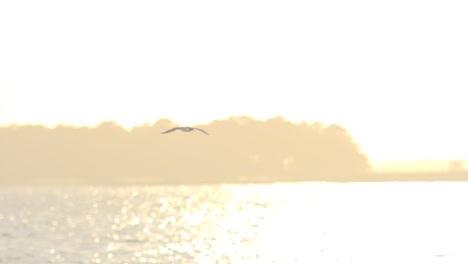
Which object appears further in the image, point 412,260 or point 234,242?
point 234,242

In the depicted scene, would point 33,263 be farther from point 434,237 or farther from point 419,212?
point 419,212

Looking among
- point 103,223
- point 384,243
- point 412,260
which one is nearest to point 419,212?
point 103,223

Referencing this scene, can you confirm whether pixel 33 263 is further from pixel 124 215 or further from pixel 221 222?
pixel 124 215

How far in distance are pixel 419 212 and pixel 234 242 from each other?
82.0m

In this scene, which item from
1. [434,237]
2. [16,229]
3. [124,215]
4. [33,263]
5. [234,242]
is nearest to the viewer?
[33,263]

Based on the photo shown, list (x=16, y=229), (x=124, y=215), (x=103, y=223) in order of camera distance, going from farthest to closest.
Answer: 1. (x=124, y=215)
2. (x=103, y=223)
3. (x=16, y=229)

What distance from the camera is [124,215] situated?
186 m

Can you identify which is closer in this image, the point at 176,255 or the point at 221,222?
the point at 176,255

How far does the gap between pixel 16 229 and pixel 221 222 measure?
32757mm

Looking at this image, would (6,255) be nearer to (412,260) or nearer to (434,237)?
(412,260)

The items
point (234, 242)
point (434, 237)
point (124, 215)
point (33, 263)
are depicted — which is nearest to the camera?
point (33, 263)

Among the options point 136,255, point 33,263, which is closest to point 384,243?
point 136,255

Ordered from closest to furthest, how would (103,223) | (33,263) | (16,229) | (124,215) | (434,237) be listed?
(33,263), (434,237), (16,229), (103,223), (124,215)

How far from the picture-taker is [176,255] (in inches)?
4107
